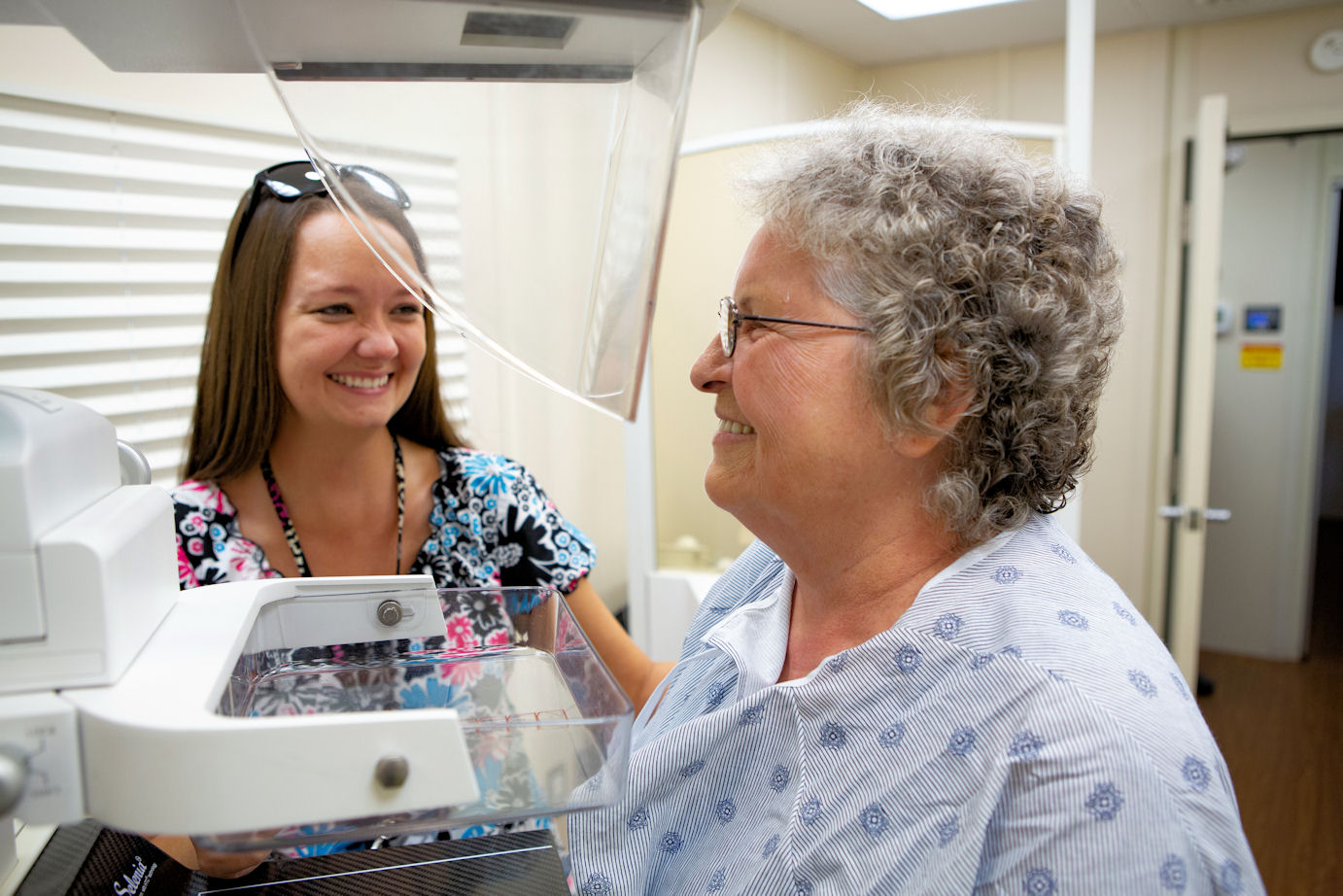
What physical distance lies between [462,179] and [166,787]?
407 millimetres

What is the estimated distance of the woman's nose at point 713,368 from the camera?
43.6 inches

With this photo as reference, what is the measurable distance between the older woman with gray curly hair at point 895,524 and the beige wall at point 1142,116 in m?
2.82

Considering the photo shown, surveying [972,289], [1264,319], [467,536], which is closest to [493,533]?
[467,536]

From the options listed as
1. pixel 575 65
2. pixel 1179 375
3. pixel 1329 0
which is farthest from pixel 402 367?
pixel 1329 0

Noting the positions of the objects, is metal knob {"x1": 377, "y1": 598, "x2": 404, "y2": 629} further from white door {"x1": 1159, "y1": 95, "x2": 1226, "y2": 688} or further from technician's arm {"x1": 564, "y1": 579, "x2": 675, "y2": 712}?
white door {"x1": 1159, "y1": 95, "x2": 1226, "y2": 688}

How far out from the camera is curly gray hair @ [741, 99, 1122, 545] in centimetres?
96

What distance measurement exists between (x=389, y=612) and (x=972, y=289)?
0.68 meters

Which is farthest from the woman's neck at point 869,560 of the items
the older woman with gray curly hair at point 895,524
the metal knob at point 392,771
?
the metal knob at point 392,771

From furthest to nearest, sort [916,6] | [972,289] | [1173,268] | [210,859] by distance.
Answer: [1173,268] < [916,6] < [972,289] < [210,859]

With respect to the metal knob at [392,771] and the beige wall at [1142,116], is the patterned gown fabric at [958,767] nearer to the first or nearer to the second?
the metal knob at [392,771]

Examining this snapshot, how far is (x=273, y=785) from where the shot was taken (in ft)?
1.68

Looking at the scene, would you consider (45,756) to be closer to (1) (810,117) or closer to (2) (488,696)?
(2) (488,696)

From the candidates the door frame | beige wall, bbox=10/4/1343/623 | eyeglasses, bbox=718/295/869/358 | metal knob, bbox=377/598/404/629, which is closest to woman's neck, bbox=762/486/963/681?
eyeglasses, bbox=718/295/869/358

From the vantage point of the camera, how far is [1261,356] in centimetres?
423
